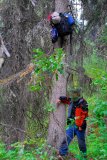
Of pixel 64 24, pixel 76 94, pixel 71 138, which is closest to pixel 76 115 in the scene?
pixel 76 94

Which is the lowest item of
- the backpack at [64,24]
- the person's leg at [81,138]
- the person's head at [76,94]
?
the person's leg at [81,138]

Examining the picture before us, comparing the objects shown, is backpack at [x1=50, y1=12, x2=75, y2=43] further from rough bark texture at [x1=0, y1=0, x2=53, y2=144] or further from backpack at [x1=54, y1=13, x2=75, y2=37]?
rough bark texture at [x1=0, y1=0, x2=53, y2=144]

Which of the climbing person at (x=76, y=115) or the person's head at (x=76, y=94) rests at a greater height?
the person's head at (x=76, y=94)

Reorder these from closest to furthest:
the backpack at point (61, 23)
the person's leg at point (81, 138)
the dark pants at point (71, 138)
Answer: the backpack at point (61, 23) → the dark pants at point (71, 138) → the person's leg at point (81, 138)

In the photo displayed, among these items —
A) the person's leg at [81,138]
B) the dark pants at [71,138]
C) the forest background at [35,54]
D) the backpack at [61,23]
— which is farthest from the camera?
the forest background at [35,54]

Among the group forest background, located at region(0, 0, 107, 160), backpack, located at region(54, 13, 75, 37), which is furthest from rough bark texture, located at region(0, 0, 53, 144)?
backpack, located at region(54, 13, 75, 37)

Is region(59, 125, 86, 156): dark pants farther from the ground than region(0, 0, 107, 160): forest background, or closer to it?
closer to it

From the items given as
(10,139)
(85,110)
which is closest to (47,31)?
(85,110)

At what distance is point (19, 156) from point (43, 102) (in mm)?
4114

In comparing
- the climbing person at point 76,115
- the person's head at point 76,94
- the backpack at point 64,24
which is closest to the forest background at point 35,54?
the climbing person at point 76,115

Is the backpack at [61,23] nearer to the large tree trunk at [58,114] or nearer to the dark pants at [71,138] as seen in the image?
the large tree trunk at [58,114]

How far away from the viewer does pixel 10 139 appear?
31.6 ft

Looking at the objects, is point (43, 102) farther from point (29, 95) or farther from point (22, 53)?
point (22, 53)

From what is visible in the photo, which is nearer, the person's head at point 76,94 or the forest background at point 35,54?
the person's head at point 76,94
